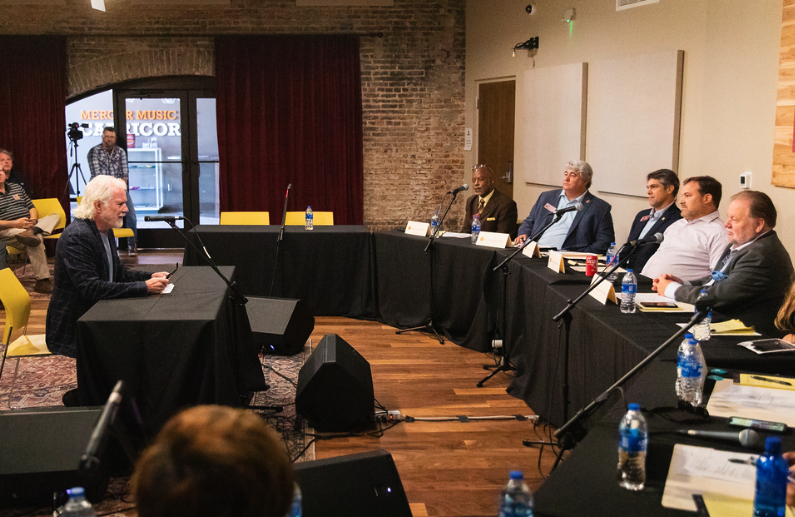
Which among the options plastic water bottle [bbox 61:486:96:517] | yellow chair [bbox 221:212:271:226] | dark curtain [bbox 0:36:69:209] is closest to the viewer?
plastic water bottle [bbox 61:486:96:517]

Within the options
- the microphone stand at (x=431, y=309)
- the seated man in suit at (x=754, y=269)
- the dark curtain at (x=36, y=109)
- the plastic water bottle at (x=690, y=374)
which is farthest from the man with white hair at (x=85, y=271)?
the dark curtain at (x=36, y=109)

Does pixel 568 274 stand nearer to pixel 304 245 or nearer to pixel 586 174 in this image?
pixel 586 174

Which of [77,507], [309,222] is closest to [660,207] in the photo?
[309,222]

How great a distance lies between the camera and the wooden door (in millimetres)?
8609

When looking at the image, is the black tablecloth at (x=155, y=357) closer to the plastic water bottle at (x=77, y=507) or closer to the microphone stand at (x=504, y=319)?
the plastic water bottle at (x=77, y=507)

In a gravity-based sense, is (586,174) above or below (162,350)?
above

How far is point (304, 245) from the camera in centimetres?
629

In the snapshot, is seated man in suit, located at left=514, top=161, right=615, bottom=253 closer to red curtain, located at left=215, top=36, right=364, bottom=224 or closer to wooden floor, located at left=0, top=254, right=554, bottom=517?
wooden floor, located at left=0, top=254, right=554, bottom=517

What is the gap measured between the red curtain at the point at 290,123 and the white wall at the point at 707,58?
2.57 metres

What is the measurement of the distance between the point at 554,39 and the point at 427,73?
219 centimetres

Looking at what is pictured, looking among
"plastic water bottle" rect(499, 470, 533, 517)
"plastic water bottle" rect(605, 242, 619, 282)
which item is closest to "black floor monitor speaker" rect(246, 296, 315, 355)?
"plastic water bottle" rect(605, 242, 619, 282)

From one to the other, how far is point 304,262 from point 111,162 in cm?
418

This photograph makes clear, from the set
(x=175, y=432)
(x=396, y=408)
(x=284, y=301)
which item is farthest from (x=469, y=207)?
(x=175, y=432)

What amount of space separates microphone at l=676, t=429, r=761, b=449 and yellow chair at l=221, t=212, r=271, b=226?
5501 mm
